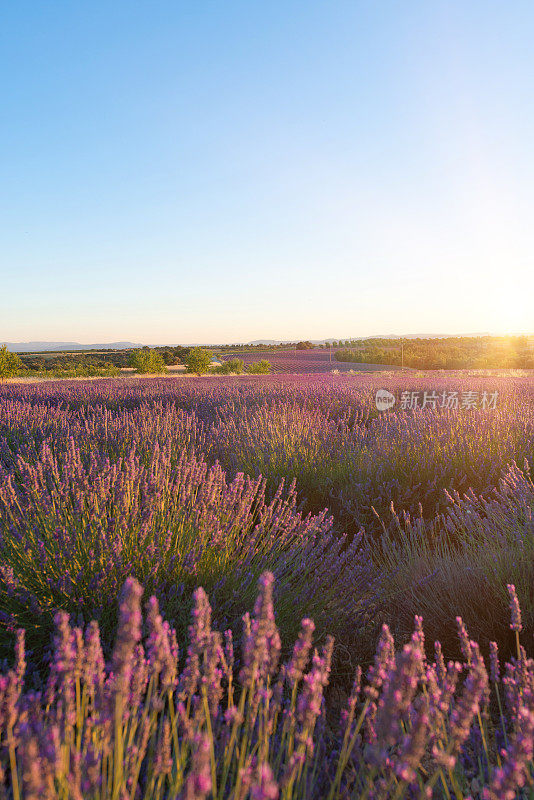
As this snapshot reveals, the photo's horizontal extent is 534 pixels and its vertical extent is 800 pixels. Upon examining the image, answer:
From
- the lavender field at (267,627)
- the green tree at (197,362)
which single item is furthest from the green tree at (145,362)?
Answer: the lavender field at (267,627)

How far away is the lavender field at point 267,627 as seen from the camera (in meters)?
0.80

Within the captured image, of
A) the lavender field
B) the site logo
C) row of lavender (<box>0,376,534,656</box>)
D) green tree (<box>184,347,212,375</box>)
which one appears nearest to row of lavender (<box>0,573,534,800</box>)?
the lavender field

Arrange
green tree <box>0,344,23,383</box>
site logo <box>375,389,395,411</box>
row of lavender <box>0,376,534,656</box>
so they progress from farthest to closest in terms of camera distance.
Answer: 1. green tree <box>0,344,23,383</box>
2. site logo <box>375,389,395,411</box>
3. row of lavender <box>0,376,534,656</box>

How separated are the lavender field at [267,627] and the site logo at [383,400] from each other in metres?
2.66

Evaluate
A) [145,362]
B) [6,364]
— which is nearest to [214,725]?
[145,362]

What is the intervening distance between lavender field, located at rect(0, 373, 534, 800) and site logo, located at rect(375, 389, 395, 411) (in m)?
2.66

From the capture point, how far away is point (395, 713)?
685 mm

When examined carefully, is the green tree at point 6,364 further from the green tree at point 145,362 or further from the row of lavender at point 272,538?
the row of lavender at point 272,538

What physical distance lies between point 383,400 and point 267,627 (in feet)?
22.5

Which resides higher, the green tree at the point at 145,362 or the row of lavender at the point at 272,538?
the green tree at the point at 145,362

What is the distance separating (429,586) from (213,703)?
54.4 inches

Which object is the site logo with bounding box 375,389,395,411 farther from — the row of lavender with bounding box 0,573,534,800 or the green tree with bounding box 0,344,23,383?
the green tree with bounding box 0,344,23,383

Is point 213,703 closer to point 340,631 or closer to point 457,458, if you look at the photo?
point 340,631

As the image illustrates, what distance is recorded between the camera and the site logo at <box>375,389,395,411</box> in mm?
6798
